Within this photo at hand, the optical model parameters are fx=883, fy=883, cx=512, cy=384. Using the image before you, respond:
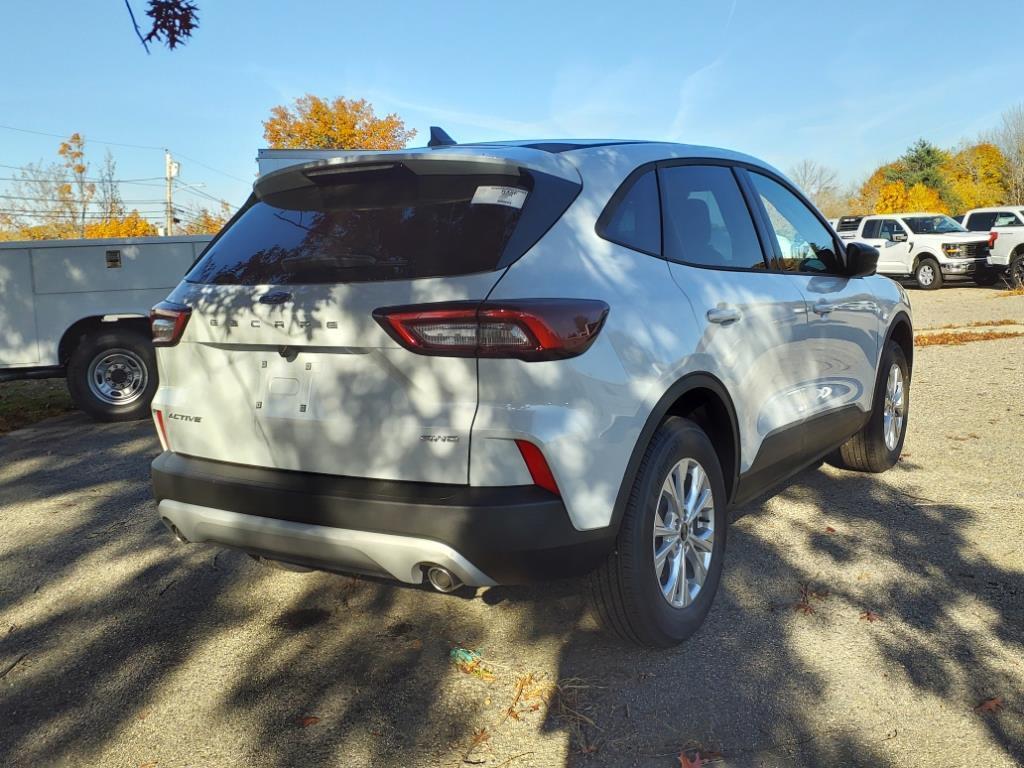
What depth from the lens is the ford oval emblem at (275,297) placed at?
2844mm

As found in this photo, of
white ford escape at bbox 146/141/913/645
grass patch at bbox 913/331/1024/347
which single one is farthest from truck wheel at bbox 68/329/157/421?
grass patch at bbox 913/331/1024/347

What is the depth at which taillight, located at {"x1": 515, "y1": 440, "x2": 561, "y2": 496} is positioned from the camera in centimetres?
256

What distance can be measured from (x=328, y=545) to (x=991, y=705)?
7.02ft

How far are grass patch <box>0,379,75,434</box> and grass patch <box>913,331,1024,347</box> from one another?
10.4m

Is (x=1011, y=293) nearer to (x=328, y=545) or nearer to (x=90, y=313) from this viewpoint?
(x=90, y=313)

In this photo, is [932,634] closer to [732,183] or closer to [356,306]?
[732,183]

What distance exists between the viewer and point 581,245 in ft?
9.30

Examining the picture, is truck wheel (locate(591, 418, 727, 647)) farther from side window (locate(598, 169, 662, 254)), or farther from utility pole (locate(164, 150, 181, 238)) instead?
utility pole (locate(164, 150, 181, 238))

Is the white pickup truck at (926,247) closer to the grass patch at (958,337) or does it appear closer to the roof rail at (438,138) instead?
the grass patch at (958,337)

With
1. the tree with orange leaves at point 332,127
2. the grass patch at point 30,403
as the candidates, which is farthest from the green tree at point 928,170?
the grass patch at point 30,403

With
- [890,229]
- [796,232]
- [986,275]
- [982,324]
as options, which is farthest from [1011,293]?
[796,232]

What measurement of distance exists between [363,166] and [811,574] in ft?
8.45

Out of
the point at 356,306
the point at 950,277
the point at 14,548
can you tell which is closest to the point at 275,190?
the point at 356,306

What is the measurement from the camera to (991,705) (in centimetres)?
277
